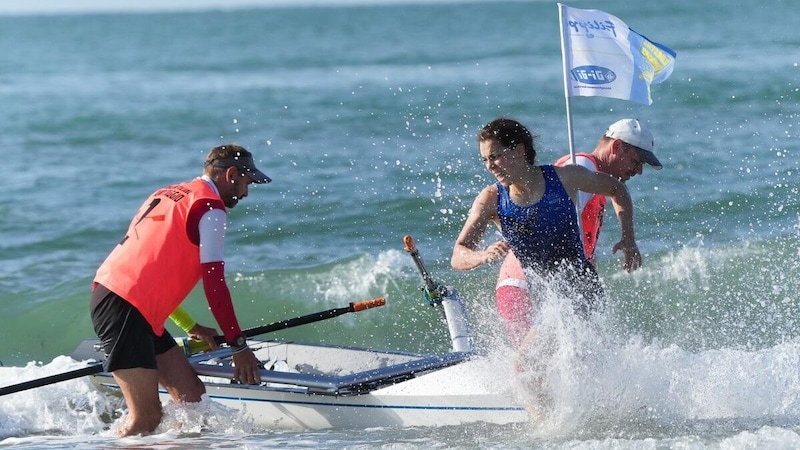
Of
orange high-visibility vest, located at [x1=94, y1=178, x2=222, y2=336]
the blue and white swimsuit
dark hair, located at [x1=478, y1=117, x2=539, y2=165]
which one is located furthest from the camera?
orange high-visibility vest, located at [x1=94, y1=178, x2=222, y2=336]

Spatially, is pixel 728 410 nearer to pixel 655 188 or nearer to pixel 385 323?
pixel 385 323

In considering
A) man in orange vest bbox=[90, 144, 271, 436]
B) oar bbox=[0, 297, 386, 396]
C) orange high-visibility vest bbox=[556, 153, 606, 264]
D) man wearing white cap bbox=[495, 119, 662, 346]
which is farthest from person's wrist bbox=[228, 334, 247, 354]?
orange high-visibility vest bbox=[556, 153, 606, 264]

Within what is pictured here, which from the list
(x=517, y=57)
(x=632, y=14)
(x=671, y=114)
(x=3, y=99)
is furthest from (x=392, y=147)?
(x=632, y=14)

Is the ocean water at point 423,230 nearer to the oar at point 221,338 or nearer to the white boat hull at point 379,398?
the white boat hull at point 379,398

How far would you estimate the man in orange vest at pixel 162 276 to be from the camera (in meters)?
5.96

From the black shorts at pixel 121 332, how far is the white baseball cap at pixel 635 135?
269 cm

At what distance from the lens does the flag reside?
7.12 meters

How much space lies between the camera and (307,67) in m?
37.0

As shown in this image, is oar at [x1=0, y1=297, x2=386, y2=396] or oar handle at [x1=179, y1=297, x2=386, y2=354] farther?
oar handle at [x1=179, y1=297, x2=386, y2=354]

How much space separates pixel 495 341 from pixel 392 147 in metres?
10.7

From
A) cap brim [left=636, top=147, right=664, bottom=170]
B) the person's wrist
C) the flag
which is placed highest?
the flag

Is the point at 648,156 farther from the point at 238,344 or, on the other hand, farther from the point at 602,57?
the point at 238,344

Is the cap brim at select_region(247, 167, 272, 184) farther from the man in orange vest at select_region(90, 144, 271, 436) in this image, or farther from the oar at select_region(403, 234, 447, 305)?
the oar at select_region(403, 234, 447, 305)

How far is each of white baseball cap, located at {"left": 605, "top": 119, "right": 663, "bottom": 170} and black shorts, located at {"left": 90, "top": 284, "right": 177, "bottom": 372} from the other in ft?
8.84
